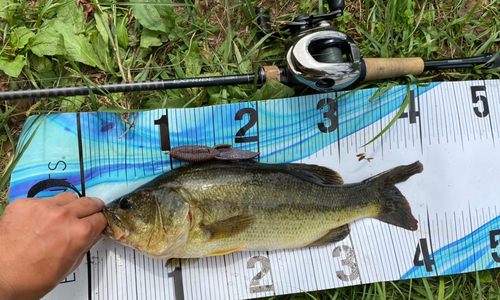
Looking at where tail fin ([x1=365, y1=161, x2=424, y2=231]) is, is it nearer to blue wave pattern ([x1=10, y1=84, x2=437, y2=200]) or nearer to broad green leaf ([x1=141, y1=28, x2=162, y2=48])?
blue wave pattern ([x1=10, y1=84, x2=437, y2=200])

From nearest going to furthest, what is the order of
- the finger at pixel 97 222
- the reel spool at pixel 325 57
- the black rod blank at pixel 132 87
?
the finger at pixel 97 222, the reel spool at pixel 325 57, the black rod blank at pixel 132 87

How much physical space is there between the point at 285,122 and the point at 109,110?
1.53 metres

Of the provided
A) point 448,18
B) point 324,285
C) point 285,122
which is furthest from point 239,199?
point 448,18

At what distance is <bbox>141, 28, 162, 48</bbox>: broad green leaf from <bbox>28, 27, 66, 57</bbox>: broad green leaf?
71 cm

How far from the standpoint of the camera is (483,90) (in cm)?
311

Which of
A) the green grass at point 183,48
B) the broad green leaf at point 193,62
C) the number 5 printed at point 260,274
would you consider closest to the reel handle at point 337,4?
the green grass at point 183,48

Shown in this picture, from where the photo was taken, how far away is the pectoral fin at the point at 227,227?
247cm

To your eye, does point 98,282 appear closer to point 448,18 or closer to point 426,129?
point 426,129

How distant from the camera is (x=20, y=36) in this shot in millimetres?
2955

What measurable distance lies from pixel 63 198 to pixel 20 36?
162 centimetres

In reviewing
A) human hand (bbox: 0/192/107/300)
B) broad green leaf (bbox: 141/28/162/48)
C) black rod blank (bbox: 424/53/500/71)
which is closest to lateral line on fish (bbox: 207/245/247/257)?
human hand (bbox: 0/192/107/300)

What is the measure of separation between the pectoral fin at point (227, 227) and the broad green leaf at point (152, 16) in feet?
5.91

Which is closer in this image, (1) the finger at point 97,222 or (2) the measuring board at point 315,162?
(1) the finger at point 97,222

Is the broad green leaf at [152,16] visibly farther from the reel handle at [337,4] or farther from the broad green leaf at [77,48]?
the reel handle at [337,4]
